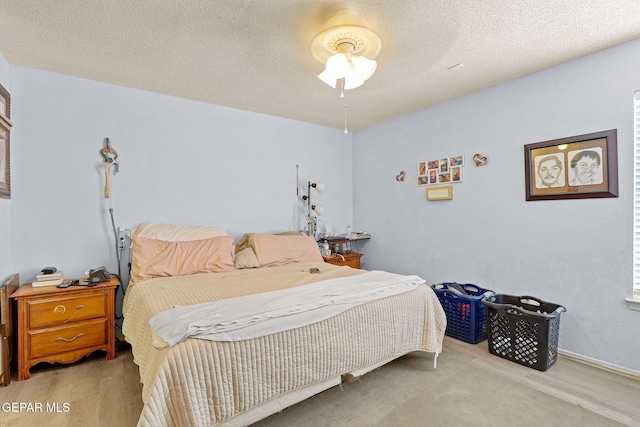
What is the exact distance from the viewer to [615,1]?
5.77 feet

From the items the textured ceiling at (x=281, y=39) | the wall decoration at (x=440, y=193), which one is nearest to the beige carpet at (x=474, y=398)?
the wall decoration at (x=440, y=193)

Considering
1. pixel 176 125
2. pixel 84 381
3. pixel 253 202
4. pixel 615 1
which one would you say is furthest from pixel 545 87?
pixel 84 381

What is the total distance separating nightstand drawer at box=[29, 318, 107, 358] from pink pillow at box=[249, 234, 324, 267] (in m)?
1.39

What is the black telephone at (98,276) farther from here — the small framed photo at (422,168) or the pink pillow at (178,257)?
the small framed photo at (422,168)

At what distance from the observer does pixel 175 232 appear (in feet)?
9.81

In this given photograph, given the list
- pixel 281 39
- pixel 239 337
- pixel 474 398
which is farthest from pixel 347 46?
pixel 474 398

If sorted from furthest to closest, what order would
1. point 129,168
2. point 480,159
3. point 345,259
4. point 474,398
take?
1. point 345,259
2. point 480,159
3. point 129,168
4. point 474,398

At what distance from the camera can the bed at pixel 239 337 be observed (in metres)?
1.38

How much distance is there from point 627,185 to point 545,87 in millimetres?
1006

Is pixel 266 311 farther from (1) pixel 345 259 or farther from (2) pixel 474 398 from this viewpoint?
(1) pixel 345 259

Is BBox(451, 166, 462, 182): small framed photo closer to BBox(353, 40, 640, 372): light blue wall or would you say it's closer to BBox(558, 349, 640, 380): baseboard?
BBox(353, 40, 640, 372): light blue wall

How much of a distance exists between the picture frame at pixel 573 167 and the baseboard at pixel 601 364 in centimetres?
126

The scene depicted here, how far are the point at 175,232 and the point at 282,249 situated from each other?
3.47 feet

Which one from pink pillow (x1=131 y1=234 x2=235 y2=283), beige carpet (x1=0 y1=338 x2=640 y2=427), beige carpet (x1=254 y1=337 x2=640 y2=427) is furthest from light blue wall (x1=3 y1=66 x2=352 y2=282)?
beige carpet (x1=254 y1=337 x2=640 y2=427)
